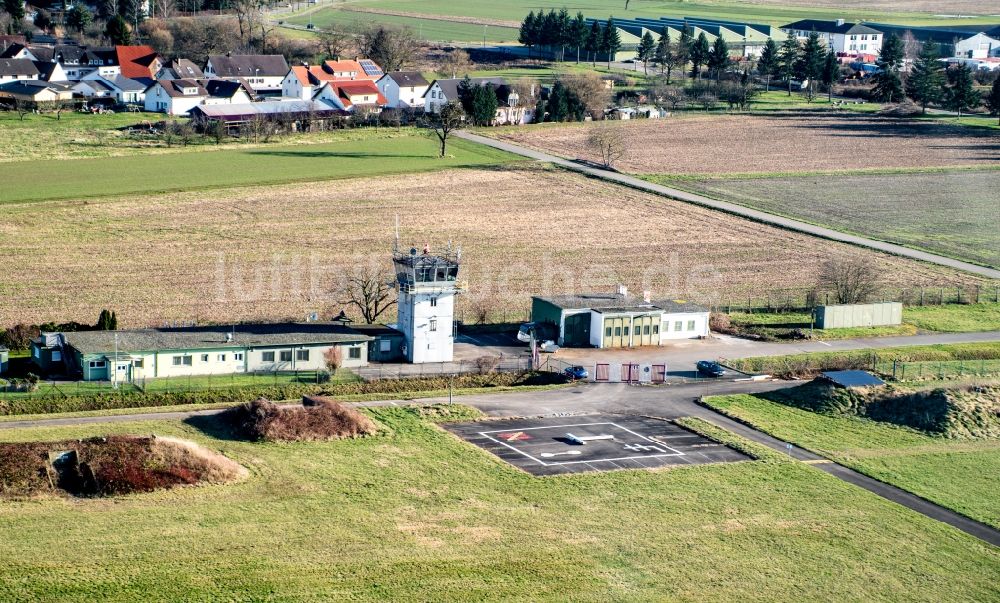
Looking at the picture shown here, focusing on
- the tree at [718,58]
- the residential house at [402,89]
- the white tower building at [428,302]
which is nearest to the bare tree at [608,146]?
the residential house at [402,89]

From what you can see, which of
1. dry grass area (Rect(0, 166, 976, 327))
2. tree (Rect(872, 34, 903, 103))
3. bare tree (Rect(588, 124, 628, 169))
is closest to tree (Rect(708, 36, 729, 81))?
tree (Rect(872, 34, 903, 103))

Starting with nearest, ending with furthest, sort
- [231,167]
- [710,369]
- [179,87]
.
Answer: [710,369]
[231,167]
[179,87]

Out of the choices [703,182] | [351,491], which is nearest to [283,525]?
[351,491]

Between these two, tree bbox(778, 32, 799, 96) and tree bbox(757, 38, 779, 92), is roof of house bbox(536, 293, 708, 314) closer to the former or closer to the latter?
tree bbox(778, 32, 799, 96)

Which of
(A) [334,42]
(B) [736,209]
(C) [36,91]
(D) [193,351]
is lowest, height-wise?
(D) [193,351]

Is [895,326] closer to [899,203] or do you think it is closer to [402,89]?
[899,203]

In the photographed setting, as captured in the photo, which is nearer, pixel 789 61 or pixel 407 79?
pixel 407 79

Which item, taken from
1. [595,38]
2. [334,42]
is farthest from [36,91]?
[595,38]
